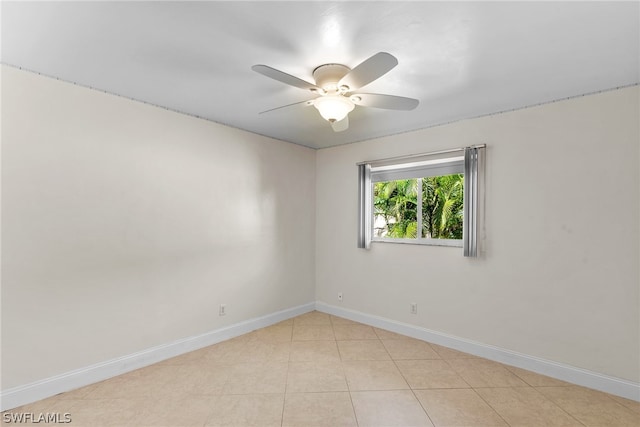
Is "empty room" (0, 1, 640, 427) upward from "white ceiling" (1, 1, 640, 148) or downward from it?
downward

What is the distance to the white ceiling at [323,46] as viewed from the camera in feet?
4.89

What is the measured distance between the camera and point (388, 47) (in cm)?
180

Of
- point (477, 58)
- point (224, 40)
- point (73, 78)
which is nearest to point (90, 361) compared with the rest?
point (73, 78)

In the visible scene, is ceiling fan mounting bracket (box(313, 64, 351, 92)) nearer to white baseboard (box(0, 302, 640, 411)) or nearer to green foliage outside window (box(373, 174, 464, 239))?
green foliage outside window (box(373, 174, 464, 239))

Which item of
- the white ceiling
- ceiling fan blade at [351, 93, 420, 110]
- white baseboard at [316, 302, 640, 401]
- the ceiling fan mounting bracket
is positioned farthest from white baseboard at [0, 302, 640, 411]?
the ceiling fan mounting bracket

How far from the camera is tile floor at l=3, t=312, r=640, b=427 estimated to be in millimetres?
1982

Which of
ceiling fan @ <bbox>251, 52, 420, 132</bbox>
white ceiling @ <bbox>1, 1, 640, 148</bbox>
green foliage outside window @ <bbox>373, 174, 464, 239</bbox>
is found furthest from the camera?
green foliage outside window @ <bbox>373, 174, 464, 239</bbox>

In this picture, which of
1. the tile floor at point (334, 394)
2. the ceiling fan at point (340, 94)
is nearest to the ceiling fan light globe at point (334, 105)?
the ceiling fan at point (340, 94)

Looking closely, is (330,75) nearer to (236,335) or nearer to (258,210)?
(258,210)

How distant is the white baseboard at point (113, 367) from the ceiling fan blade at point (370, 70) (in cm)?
271

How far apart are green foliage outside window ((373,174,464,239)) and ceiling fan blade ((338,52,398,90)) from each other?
6.44 feet

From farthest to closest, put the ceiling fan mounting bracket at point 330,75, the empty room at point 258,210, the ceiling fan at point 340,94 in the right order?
the ceiling fan mounting bracket at point 330,75 < the ceiling fan at point 340,94 < the empty room at point 258,210

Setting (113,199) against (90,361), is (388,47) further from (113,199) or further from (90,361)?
(90,361)

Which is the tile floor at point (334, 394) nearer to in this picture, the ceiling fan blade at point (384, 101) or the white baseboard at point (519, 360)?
the white baseboard at point (519, 360)
